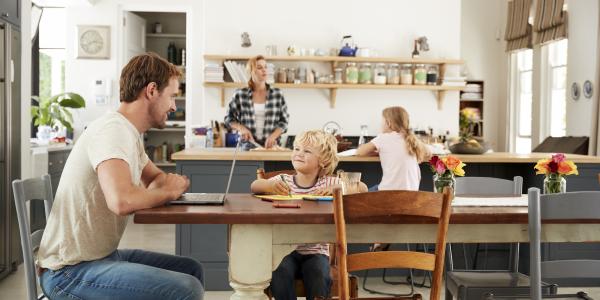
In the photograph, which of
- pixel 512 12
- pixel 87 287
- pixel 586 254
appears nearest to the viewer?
pixel 87 287

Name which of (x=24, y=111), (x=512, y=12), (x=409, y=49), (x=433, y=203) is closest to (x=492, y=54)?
(x=512, y=12)

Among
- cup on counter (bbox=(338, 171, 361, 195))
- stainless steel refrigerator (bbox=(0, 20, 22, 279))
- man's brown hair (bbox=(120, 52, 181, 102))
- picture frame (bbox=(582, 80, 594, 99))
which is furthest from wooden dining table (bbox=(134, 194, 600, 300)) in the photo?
picture frame (bbox=(582, 80, 594, 99))

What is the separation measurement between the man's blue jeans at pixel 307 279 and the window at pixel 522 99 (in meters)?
8.62

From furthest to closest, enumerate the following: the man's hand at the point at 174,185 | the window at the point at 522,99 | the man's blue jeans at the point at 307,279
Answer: the window at the point at 522,99
the man's blue jeans at the point at 307,279
the man's hand at the point at 174,185

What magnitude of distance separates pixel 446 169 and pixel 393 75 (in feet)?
16.3

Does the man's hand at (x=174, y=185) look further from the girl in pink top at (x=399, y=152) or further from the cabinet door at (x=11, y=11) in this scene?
the cabinet door at (x=11, y=11)

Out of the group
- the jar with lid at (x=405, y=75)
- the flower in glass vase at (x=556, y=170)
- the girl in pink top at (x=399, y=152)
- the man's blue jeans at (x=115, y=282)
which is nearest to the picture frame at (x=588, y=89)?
the jar with lid at (x=405, y=75)

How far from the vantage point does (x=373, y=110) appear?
7766mm

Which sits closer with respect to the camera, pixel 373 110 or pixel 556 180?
pixel 556 180

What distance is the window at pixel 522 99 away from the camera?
10.8 m

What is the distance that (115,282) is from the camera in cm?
211

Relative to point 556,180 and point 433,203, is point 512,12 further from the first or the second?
point 433,203

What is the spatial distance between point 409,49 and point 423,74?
1.18ft

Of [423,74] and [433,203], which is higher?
[423,74]
